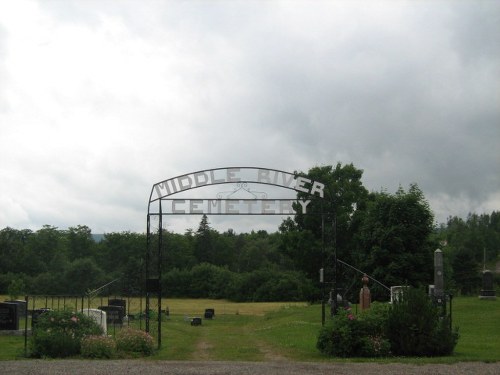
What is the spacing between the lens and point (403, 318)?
16297 millimetres

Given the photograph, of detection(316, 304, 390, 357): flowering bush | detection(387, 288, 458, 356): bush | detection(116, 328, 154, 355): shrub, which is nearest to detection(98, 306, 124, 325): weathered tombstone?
detection(116, 328, 154, 355): shrub

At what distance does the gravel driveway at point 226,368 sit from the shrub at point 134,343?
5.41ft

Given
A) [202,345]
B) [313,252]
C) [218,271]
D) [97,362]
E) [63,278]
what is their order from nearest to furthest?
1. [97,362]
2. [202,345]
3. [313,252]
4. [63,278]
5. [218,271]

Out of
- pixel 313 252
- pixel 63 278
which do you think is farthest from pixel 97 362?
pixel 63 278

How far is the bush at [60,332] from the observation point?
1647 centimetres

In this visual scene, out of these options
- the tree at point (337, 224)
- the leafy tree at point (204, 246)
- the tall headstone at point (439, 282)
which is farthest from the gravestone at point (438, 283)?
the leafy tree at point (204, 246)

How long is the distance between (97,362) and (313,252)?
37.0 m

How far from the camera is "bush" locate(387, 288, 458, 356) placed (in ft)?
53.1

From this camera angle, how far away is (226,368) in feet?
45.1

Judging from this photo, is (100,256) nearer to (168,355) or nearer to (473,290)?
(473,290)

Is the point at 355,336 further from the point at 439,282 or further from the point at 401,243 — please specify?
the point at 401,243

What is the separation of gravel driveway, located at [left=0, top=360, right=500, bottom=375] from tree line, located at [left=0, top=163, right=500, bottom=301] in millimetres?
5128

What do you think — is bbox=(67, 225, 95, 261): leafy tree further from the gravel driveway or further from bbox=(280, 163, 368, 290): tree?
the gravel driveway

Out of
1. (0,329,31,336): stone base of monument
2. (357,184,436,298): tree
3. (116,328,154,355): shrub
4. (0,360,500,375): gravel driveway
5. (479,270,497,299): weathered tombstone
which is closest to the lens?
(0,360,500,375): gravel driveway
